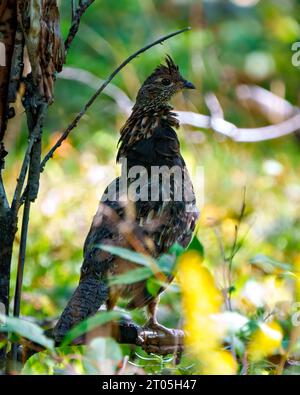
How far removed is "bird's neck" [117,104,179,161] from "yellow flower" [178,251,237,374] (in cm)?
237

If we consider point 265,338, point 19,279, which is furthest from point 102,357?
point 19,279

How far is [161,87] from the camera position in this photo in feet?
15.2

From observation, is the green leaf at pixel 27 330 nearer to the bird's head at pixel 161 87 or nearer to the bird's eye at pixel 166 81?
the bird's head at pixel 161 87

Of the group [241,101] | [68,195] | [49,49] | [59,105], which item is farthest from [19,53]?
[241,101]

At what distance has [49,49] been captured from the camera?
2.80 meters

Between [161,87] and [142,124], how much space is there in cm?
33

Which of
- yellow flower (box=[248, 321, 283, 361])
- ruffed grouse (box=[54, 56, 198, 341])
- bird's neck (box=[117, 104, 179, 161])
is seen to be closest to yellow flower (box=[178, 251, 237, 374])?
yellow flower (box=[248, 321, 283, 361])

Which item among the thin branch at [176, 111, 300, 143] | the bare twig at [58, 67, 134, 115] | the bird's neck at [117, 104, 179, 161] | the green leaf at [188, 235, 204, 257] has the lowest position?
the green leaf at [188, 235, 204, 257]

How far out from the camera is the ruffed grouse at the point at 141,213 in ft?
11.9

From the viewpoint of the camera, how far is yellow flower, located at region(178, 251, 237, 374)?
6.30ft

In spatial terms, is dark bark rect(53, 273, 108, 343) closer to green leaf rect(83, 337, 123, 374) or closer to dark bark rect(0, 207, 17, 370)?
dark bark rect(0, 207, 17, 370)

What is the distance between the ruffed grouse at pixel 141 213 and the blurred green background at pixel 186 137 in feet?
1.70

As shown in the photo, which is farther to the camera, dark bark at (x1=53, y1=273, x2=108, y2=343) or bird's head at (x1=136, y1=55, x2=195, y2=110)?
bird's head at (x1=136, y1=55, x2=195, y2=110)

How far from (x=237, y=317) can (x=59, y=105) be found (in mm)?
7071
